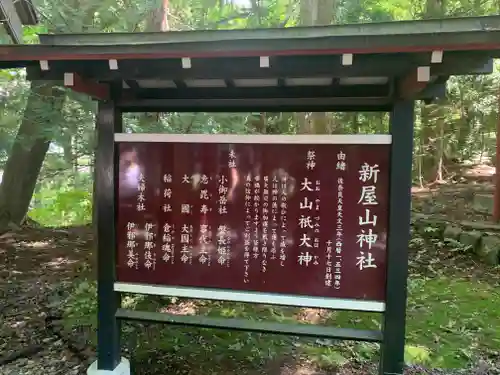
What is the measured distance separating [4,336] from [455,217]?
9.05 meters

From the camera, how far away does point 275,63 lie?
3.07 meters

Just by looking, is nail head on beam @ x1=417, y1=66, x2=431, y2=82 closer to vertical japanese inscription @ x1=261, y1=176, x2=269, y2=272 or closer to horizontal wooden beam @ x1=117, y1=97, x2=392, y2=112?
horizontal wooden beam @ x1=117, y1=97, x2=392, y2=112

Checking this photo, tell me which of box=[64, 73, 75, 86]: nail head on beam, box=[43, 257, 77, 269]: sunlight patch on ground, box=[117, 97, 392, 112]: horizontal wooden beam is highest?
box=[64, 73, 75, 86]: nail head on beam

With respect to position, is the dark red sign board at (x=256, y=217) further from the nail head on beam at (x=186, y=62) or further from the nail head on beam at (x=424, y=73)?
the nail head on beam at (x=186, y=62)

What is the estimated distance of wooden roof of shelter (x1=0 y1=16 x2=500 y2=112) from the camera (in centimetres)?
276

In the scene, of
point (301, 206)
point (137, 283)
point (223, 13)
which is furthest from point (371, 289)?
point (223, 13)

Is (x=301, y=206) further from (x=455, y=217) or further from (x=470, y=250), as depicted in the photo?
(x=455, y=217)

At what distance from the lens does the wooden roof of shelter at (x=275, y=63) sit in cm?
276

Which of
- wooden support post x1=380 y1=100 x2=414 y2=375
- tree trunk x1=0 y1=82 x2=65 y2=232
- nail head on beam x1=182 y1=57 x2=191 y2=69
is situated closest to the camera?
nail head on beam x1=182 y1=57 x2=191 y2=69

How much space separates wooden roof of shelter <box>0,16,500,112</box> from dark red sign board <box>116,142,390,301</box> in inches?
15.7

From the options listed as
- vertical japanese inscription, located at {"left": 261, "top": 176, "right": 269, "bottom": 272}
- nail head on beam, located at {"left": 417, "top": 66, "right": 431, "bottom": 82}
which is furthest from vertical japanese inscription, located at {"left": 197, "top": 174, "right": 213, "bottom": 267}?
nail head on beam, located at {"left": 417, "top": 66, "right": 431, "bottom": 82}

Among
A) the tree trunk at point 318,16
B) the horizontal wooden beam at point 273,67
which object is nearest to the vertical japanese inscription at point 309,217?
the horizontal wooden beam at point 273,67

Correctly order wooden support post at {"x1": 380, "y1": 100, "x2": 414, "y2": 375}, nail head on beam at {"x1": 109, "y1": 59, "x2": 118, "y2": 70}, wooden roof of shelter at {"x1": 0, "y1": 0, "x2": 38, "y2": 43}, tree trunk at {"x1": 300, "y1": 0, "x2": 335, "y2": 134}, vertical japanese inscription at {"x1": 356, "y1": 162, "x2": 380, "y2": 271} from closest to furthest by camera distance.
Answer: nail head on beam at {"x1": 109, "y1": 59, "x2": 118, "y2": 70} → wooden support post at {"x1": 380, "y1": 100, "x2": 414, "y2": 375} → vertical japanese inscription at {"x1": 356, "y1": 162, "x2": 380, "y2": 271} → wooden roof of shelter at {"x1": 0, "y1": 0, "x2": 38, "y2": 43} → tree trunk at {"x1": 300, "y1": 0, "x2": 335, "y2": 134}

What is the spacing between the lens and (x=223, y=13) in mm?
10594
